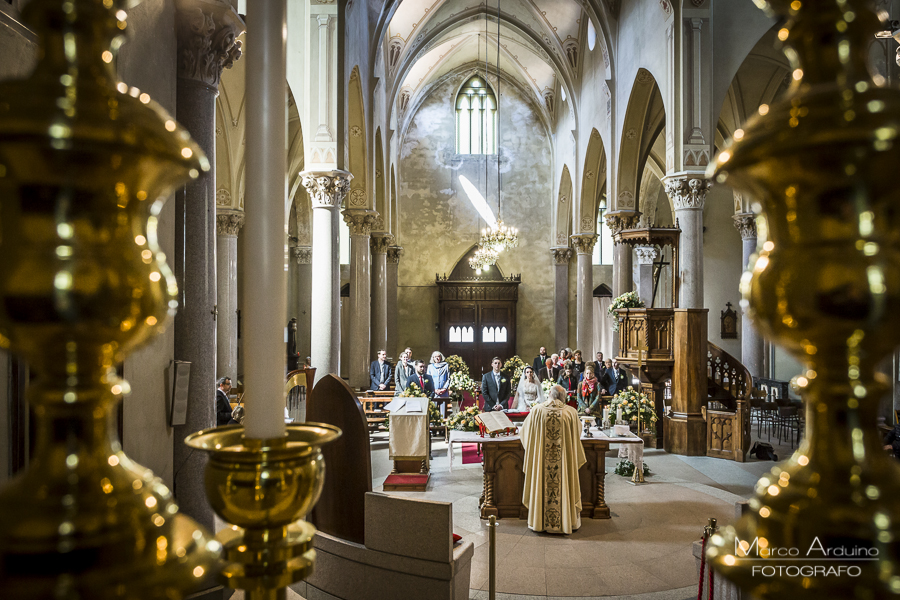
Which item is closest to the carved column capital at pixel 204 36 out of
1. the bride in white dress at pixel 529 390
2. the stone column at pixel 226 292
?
the bride in white dress at pixel 529 390

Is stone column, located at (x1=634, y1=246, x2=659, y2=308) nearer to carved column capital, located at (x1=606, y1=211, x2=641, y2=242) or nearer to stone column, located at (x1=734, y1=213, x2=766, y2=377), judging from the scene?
stone column, located at (x1=734, y1=213, x2=766, y2=377)

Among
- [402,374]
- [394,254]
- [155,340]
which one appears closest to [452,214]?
[394,254]

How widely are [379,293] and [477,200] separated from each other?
7050 mm

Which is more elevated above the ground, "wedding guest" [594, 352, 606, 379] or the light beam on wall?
the light beam on wall

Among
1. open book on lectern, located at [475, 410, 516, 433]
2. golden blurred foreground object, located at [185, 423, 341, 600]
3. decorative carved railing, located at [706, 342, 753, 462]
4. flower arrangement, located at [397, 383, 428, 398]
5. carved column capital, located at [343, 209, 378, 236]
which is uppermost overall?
carved column capital, located at [343, 209, 378, 236]

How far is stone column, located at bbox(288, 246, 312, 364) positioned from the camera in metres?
22.4

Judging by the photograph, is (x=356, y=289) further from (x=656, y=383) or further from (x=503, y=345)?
(x=503, y=345)

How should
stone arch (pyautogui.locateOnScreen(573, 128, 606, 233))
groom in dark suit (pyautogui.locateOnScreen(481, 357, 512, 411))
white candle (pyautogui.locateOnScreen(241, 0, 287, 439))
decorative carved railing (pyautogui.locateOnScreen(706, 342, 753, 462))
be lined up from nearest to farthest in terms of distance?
1. white candle (pyautogui.locateOnScreen(241, 0, 287, 439))
2. decorative carved railing (pyautogui.locateOnScreen(706, 342, 753, 462))
3. groom in dark suit (pyautogui.locateOnScreen(481, 357, 512, 411))
4. stone arch (pyautogui.locateOnScreen(573, 128, 606, 233))

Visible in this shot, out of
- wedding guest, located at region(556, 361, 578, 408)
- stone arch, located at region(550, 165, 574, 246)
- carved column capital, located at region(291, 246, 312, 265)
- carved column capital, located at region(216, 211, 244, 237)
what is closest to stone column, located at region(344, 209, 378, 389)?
carved column capital, located at region(216, 211, 244, 237)

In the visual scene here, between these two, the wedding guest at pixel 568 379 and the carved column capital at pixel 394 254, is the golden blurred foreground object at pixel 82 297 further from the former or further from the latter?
the carved column capital at pixel 394 254

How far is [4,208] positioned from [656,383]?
11.2 m

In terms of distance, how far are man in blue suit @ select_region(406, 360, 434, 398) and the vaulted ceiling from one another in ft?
33.4

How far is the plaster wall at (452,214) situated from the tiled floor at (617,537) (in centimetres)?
1357

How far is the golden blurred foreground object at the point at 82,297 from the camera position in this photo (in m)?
0.39
